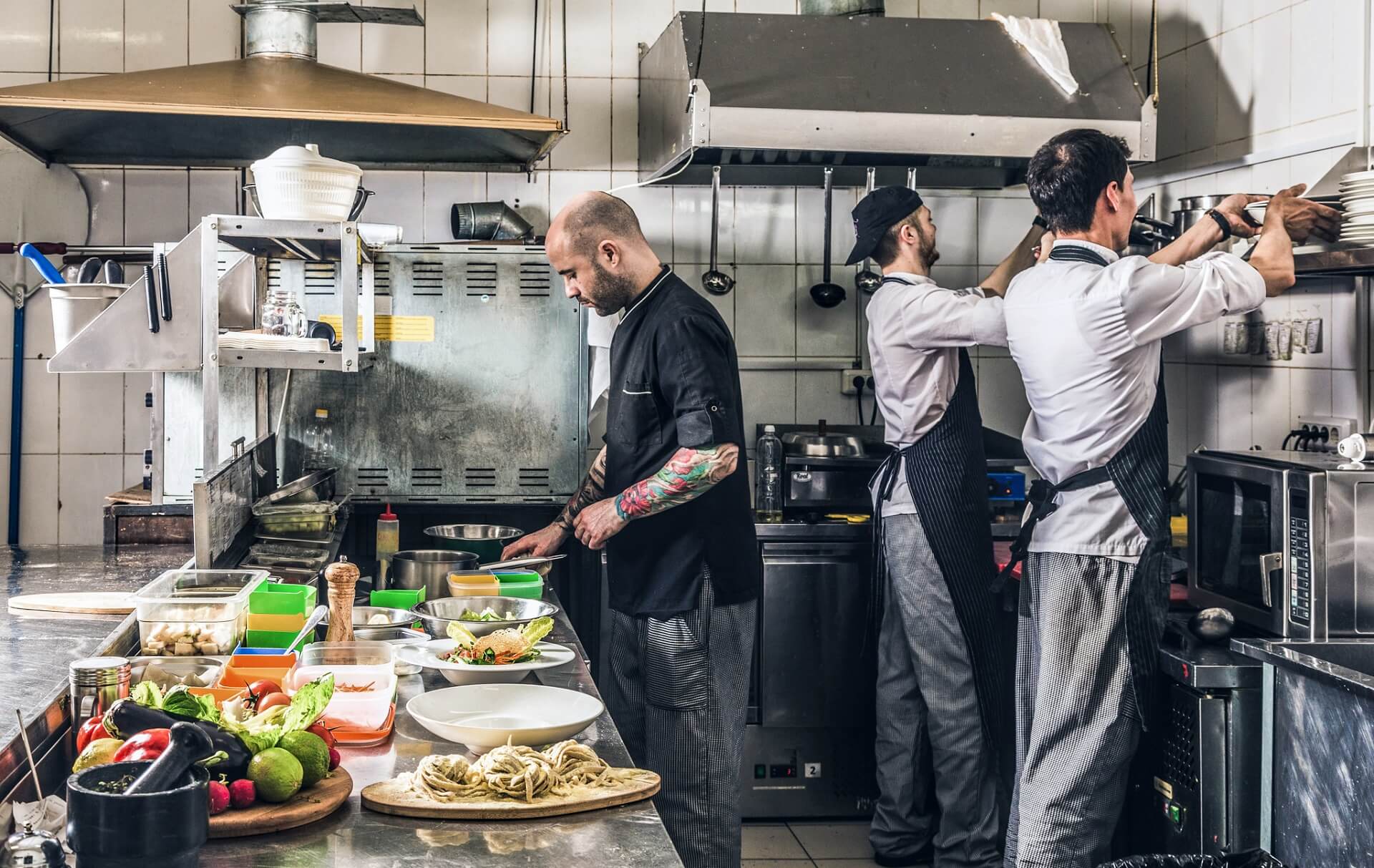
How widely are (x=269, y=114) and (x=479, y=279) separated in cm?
110

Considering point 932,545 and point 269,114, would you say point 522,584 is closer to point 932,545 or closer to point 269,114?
point 932,545

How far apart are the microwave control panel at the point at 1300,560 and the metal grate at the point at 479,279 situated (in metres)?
2.58

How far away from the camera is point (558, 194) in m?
4.61

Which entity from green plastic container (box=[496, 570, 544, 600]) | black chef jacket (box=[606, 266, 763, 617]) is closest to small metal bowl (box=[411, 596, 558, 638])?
green plastic container (box=[496, 570, 544, 600])

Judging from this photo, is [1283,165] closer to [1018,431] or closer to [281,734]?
[1018,431]

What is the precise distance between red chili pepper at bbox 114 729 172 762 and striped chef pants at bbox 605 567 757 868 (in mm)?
1472

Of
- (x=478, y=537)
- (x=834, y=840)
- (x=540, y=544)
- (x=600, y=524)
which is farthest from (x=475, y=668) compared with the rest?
(x=834, y=840)

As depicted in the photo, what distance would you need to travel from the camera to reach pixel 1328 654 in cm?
268

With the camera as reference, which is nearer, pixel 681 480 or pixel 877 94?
pixel 681 480

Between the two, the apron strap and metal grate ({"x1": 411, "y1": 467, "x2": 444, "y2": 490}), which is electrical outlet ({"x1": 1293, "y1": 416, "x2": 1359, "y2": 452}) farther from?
metal grate ({"x1": 411, "y1": 467, "x2": 444, "y2": 490})

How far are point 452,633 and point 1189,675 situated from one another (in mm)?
1657

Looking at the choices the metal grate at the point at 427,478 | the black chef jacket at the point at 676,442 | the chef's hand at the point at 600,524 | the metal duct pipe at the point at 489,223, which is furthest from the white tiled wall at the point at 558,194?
the chef's hand at the point at 600,524

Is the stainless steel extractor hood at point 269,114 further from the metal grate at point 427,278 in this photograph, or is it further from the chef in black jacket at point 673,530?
the chef in black jacket at point 673,530

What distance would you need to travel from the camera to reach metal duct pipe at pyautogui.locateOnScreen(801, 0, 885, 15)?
4203 mm
